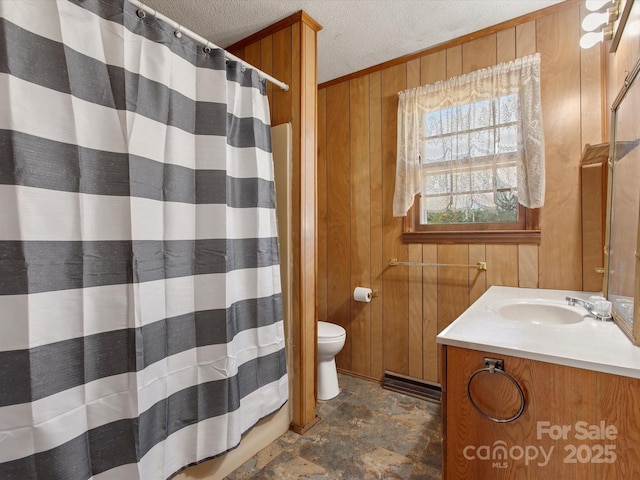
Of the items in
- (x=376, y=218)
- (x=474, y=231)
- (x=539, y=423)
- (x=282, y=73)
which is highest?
(x=282, y=73)

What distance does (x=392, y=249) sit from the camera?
237 centimetres

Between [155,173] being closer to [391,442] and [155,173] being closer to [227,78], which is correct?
[227,78]

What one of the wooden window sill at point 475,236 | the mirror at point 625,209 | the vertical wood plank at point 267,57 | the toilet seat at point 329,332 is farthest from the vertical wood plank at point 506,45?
the toilet seat at point 329,332

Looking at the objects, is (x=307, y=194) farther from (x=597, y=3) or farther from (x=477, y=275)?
(x=597, y=3)

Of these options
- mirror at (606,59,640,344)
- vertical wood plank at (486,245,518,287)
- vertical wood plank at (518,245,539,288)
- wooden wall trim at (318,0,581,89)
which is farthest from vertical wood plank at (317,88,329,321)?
mirror at (606,59,640,344)

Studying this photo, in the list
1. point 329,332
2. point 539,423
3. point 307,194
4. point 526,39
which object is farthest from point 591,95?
point 329,332

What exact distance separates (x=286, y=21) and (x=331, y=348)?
198cm

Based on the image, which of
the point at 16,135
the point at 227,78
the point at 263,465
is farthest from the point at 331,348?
the point at 16,135

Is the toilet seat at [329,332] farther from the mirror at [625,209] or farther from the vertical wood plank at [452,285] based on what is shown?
the mirror at [625,209]

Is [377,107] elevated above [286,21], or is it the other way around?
[286,21]

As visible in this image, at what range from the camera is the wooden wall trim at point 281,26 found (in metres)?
1.83

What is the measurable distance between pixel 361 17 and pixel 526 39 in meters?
0.97

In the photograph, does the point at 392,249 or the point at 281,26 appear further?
the point at 392,249

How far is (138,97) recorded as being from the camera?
3.74 ft
